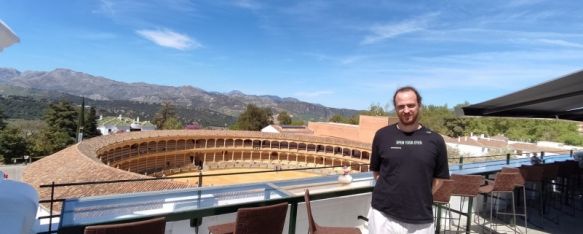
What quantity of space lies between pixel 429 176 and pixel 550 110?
6.22m

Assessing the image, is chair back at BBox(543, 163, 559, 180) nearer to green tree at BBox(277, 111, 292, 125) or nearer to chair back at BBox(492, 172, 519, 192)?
chair back at BBox(492, 172, 519, 192)

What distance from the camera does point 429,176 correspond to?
2.07 m

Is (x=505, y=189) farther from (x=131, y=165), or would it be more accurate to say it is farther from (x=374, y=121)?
(x=374, y=121)

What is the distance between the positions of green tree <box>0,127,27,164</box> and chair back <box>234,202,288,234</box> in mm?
44088

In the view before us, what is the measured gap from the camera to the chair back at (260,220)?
227 cm

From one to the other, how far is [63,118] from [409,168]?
180 ft

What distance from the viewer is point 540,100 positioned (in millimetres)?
4875

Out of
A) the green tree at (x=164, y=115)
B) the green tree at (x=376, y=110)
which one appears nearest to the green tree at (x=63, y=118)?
the green tree at (x=164, y=115)

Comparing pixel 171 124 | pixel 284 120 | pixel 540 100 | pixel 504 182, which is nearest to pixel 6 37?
pixel 504 182

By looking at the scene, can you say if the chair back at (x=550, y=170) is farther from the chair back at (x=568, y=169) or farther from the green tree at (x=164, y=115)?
the green tree at (x=164, y=115)

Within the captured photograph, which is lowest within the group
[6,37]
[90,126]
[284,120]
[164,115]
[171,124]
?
[90,126]

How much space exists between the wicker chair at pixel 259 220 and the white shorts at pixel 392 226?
23.5 inches

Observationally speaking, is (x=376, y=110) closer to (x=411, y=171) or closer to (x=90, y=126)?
(x=90, y=126)

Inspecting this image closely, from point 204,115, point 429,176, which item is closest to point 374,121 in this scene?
point 429,176
